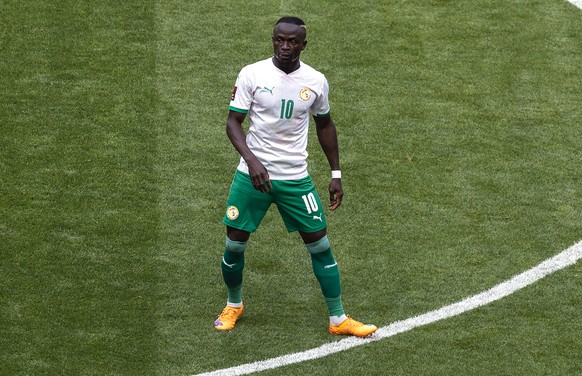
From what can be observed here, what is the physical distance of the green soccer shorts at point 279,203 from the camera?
993 centimetres

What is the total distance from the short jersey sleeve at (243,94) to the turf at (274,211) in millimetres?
1764

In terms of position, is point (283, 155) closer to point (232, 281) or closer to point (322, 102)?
point (322, 102)

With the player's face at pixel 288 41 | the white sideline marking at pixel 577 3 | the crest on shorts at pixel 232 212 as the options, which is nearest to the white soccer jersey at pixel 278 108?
the player's face at pixel 288 41

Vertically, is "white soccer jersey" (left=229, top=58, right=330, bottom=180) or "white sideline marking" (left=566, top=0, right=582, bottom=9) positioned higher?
"white soccer jersey" (left=229, top=58, right=330, bottom=180)

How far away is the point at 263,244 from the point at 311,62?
11.9 ft

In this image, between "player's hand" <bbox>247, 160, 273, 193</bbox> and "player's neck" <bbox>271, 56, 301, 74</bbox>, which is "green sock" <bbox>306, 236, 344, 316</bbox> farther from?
"player's neck" <bbox>271, 56, 301, 74</bbox>

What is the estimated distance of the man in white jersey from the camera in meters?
9.70

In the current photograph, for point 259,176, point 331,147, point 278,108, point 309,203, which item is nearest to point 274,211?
point 331,147

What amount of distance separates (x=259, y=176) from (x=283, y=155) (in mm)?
416

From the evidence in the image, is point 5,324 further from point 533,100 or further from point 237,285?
point 533,100

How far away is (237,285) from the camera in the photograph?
10.3 m

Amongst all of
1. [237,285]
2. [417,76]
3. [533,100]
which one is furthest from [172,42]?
[237,285]

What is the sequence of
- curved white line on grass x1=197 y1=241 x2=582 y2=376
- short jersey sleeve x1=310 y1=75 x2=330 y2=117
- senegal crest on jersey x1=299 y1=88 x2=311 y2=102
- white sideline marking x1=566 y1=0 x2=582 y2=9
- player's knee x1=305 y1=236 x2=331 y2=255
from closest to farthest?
curved white line on grass x1=197 y1=241 x2=582 y2=376, senegal crest on jersey x1=299 y1=88 x2=311 y2=102, short jersey sleeve x1=310 y1=75 x2=330 y2=117, player's knee x1=305 y1=236 x2=331 y2=255, white sideline marking x1=566 y1=0 x2=582 y2=9

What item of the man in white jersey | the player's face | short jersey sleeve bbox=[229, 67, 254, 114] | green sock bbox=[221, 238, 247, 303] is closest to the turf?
green sock bbox=[221, 238, 247, 303]
